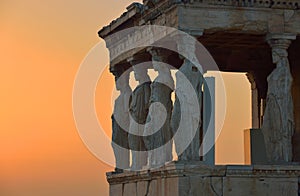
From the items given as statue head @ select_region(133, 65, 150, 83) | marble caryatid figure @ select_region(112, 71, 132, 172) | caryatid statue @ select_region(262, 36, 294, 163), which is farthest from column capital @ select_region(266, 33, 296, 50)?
marble caryatid figure @ select_region(112, 71, 132, 172)

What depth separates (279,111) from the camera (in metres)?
20.7

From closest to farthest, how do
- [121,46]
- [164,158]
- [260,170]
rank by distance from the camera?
[260,170]
[164,158]
[121,46]

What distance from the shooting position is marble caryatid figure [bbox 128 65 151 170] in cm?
2367

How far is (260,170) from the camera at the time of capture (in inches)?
797

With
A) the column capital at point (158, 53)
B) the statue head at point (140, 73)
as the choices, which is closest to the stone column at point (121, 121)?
the statue head at point (140, 73)

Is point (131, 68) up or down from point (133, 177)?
up

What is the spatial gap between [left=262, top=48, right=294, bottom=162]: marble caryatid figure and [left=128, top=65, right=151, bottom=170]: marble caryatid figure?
11.7 ft

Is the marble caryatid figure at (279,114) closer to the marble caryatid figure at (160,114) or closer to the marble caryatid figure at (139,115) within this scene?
the marble caryatid figure at (160,114)

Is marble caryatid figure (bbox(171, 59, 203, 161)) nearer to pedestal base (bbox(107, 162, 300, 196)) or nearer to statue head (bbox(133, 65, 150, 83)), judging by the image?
pedestal base (bbox(107, 162, 300, 196))

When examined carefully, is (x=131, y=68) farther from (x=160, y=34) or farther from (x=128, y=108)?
(x=160, y=34)

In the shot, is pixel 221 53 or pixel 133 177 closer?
pixel 133 177

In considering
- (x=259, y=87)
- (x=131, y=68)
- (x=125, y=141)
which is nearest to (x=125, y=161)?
(x=125, y=141)

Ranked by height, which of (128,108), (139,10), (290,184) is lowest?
(290,184)

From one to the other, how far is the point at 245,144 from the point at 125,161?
285cm
